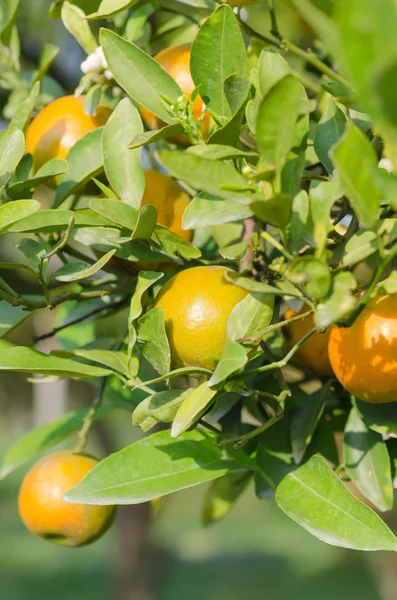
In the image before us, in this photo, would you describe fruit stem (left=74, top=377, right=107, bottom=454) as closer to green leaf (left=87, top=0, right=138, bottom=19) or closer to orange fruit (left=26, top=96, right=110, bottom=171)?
orange fruit (left=26, top=96, right=110, bottom=171)

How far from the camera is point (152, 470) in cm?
71

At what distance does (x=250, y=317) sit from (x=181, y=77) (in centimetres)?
31

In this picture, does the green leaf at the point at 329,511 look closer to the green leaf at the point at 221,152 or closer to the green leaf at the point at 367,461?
the green leaf at the point at 367,461

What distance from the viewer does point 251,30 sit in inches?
31.7

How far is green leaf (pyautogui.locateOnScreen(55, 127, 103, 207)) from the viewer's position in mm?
773

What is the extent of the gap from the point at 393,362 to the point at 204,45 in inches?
12.6

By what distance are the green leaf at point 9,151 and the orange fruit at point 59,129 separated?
13 centimetres

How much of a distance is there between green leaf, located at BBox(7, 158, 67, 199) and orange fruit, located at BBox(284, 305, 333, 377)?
28cm

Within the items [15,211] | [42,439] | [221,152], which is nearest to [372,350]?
[221,152]

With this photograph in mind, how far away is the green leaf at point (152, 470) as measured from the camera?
682mm

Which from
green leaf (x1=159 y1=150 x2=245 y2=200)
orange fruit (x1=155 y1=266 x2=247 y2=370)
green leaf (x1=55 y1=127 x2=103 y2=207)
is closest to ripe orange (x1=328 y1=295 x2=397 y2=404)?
orange fruit (x1=155 y1=266 x2=247 y2=370)

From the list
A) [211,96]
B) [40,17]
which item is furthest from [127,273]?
[40,17]

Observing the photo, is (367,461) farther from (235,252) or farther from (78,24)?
(78,24)

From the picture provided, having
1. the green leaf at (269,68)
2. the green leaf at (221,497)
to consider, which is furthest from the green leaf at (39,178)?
the green leaf at (221,497)
